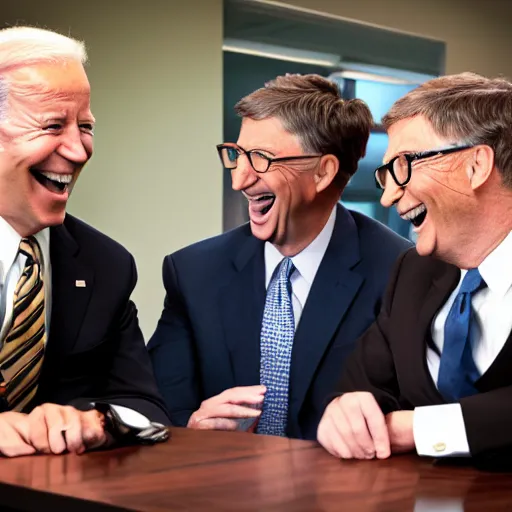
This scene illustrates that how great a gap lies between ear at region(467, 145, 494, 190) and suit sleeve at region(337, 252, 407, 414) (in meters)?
0.40

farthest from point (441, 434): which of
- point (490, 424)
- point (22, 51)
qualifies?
point (22, 51)

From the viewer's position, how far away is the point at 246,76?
5500mm

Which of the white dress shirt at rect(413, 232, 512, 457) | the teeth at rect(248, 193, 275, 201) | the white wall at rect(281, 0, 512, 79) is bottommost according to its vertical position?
the white dress shirt at rect(413, 232, 512, 457)

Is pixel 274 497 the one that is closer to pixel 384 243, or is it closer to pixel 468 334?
pixel 468 334

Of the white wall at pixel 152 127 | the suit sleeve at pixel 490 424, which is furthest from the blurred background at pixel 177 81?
the suit sleeve at pixel 490 424

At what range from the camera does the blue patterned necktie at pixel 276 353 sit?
285 cm

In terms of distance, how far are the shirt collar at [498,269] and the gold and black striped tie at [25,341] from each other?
1.09 m

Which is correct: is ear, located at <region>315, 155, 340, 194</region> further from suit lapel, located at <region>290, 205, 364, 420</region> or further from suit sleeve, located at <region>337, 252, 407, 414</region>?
suit sleeve, located at <region>337, 252, 407, 414</region>

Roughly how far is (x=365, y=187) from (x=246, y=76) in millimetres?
1131

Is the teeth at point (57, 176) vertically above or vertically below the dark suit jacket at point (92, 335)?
above

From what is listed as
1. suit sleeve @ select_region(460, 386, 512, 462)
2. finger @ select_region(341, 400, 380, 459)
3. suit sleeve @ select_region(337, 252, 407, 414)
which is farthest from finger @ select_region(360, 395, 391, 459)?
suit sleeve @ select_region(337, 252, 407, 414)

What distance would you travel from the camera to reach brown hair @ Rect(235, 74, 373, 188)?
291 centimetres

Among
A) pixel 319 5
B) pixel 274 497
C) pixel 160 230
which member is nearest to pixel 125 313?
pixel 274 497

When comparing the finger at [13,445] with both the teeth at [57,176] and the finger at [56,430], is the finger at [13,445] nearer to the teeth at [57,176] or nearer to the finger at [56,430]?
the finger at [56,430]
